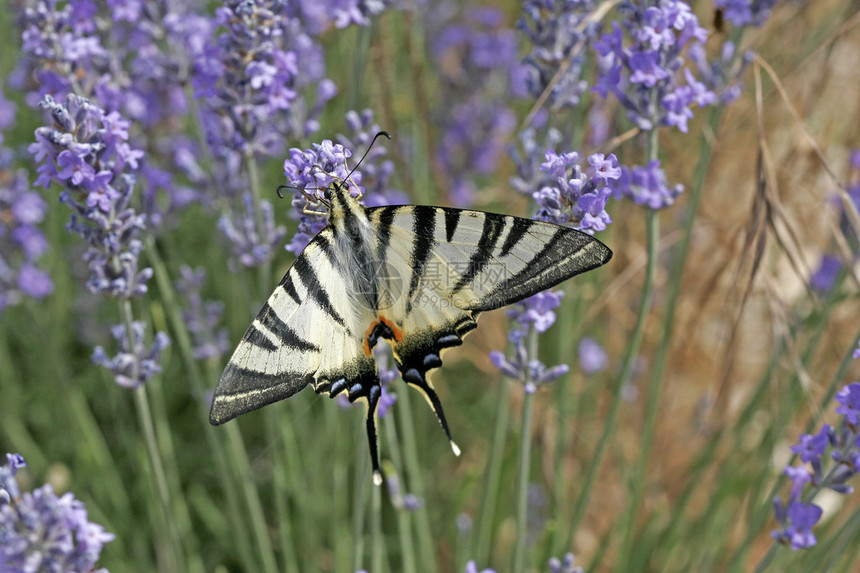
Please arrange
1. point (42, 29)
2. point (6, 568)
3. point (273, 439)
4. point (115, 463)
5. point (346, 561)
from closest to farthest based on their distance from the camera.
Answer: point (6, 568) < point (42, 29) < point (273, 439) < point (346, 561) < point (115, 463)

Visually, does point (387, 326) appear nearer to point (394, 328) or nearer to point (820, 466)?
point (394, 328)

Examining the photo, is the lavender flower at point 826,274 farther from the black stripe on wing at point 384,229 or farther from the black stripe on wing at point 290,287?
the black stripe on wing at point 290,287

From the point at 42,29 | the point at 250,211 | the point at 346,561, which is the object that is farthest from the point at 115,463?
the point at 42,29

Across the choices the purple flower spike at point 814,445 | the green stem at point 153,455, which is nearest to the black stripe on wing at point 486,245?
the purple flower spike at point 814,445

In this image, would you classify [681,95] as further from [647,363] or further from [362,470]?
[647,363]

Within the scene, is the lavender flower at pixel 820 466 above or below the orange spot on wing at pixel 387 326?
below

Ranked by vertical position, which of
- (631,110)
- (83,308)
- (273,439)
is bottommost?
(273,439)

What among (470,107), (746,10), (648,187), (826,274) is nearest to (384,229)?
(648,187)
